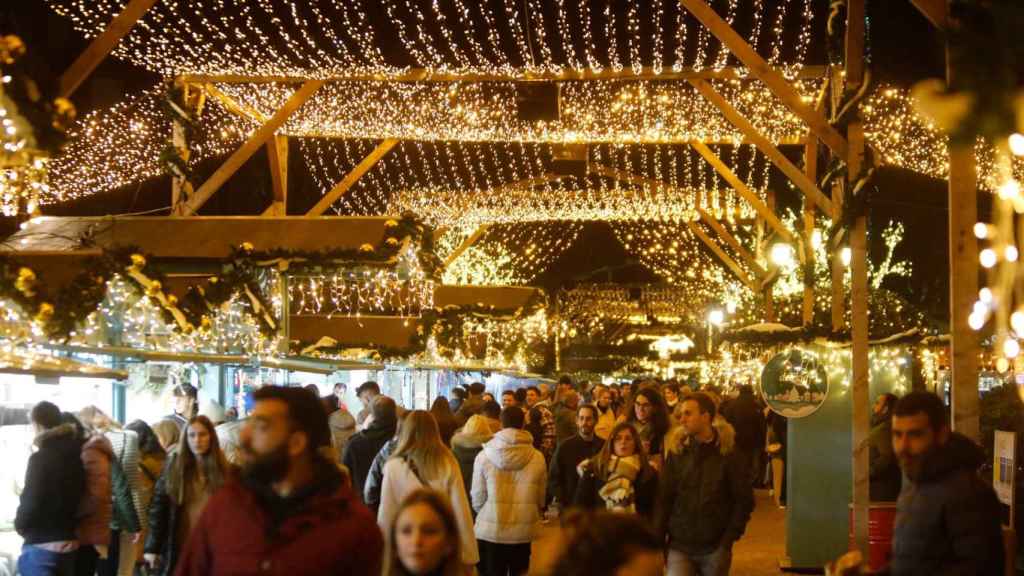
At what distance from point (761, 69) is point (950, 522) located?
773 cm

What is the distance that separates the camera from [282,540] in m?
4.23

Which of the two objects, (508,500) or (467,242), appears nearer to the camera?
(508,500)

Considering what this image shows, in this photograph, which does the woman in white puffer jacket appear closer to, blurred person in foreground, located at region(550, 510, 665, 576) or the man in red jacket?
the man in red jacket

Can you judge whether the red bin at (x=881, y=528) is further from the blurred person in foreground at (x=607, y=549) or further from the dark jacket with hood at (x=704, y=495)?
the blurred person in foreground at (x=607, y=549)

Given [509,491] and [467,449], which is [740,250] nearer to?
[467,449]

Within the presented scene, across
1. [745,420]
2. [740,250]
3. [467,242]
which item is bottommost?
[745,420]

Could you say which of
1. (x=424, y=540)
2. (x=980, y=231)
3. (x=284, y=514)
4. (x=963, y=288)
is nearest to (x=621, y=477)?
(x=963, y=288)

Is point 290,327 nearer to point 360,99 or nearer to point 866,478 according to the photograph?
point 360,99

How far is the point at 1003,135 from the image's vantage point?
265cm

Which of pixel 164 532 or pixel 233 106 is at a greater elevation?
pixel 233 106

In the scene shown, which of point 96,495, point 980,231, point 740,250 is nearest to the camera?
point 96,495

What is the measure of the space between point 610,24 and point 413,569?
32.2ft

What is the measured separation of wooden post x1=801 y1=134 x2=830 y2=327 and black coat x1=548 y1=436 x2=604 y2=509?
25.6 ft

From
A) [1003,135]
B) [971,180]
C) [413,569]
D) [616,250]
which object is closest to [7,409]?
[413,569]
